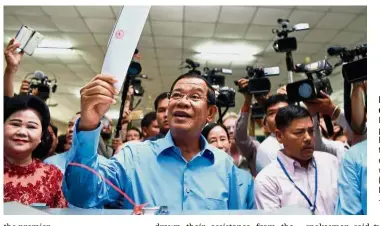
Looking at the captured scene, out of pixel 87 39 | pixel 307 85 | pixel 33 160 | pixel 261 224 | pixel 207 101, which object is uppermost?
pixel 87 39

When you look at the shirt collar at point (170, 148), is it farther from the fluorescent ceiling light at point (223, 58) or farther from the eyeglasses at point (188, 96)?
the fluorescent ceiling light at point (223, 58)

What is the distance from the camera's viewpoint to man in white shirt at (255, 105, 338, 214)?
0.98 meters

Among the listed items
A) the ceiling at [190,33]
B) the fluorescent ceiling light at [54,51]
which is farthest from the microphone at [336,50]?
the fluorescent ceiling light at [54,51]

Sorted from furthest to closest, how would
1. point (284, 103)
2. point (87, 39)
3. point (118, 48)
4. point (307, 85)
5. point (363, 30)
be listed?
1. point (87, 39)
2. point (363, 30)
3. point (284, 103)
4. point (307, 85)
5. point (118, 48)

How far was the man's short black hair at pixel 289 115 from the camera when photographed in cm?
113

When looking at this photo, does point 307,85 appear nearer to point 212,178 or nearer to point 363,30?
point 212,178

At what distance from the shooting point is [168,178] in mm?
785

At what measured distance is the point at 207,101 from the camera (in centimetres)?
89

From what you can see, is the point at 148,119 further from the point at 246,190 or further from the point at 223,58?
the point at 223,58

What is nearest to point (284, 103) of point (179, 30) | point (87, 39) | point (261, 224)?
point (261, 224)

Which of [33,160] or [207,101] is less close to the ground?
[207,101]

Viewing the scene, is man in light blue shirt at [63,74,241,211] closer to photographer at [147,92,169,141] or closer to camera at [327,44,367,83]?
camera at [327,44,367,83]

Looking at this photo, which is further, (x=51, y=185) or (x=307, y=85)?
(x=307, y=85)

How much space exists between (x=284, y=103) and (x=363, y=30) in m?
1.82
